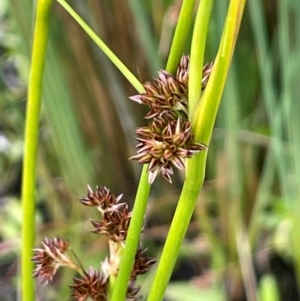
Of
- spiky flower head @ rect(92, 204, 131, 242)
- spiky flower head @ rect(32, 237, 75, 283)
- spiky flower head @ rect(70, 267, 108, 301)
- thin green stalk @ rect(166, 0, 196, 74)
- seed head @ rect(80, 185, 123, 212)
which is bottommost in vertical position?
spiky flower head @ rect(70, 267, 108, 301)

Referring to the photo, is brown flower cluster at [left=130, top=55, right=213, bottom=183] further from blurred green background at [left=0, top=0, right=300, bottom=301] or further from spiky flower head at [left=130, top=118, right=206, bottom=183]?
blurred green background at [left=0, top=0, right=300, bottom=301]

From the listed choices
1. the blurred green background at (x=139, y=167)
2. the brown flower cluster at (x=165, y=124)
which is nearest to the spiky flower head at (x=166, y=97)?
the brown flower cluster at (x=165, y=124)

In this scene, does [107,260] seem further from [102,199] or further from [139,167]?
[139,167]

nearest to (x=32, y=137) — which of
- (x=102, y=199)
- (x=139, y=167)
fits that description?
(x=102, y=199)

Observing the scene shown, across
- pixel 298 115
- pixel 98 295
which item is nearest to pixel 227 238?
pixel 298 115

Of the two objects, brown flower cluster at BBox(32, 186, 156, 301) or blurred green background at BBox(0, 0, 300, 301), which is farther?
blurred green background at BBox(0, 0, 300, 301)

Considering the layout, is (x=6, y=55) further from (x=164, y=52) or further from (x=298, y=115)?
(x=298, y=115)

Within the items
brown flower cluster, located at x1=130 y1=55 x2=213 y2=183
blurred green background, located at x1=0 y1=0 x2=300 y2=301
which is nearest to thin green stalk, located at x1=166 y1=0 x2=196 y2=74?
brown flower cluster, located at x1=130 y1=55 x2=213 y2=183
